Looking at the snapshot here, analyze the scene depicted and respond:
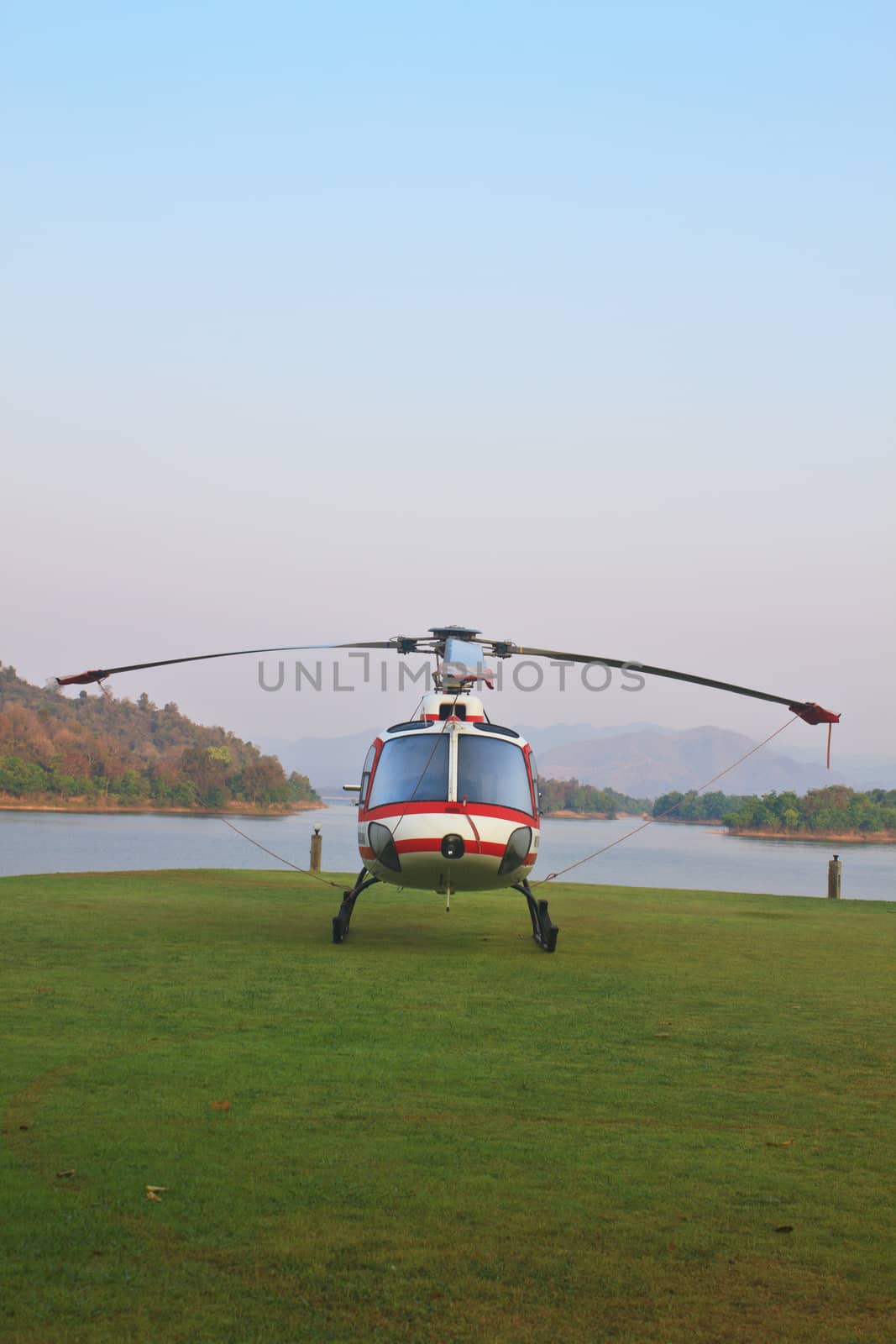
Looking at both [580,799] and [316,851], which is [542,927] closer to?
[316,851]

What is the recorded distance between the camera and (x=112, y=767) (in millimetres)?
116250

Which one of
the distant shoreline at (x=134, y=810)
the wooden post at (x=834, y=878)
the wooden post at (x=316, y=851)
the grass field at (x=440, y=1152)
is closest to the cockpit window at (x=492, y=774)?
the grass field at (x=440, y=1152)

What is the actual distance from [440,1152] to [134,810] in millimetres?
115392

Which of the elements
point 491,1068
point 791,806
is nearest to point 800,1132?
point 491,1068

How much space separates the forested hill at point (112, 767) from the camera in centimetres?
10981

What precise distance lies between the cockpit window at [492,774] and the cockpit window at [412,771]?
0.59 feet

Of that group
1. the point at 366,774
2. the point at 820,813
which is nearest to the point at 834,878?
the point at 366,774

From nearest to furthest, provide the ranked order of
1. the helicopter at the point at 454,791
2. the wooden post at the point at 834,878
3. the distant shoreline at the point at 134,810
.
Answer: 1. the helicopter at the point at 454,791
2. the wooden post at the point at 834,878
3. the distant shoreline at the point at 134,810

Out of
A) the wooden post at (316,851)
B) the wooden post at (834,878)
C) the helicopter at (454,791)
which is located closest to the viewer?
the helicopter at (454,791)

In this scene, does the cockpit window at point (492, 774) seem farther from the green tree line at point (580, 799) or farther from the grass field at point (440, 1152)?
the green tree line at point (580, 799)

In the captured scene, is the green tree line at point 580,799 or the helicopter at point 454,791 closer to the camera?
the helicopter at point 454,791

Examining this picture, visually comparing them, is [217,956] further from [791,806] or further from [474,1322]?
[791,806]

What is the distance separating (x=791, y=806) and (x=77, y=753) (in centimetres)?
6859

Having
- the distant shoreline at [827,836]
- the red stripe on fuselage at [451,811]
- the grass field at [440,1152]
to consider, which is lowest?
the distant shoreline at [827,836]
